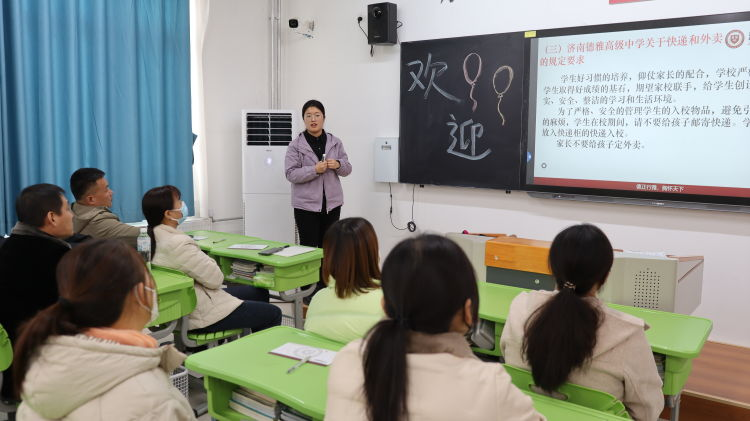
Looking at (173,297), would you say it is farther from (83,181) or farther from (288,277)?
(83,181)

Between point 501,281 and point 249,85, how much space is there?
3.88 meters

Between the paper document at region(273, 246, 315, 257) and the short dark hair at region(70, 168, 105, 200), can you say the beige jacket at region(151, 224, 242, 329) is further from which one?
the short dark hair at region(70, 168, 105, 200)

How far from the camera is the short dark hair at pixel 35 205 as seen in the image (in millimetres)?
2318

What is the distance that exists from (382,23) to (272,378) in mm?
4006

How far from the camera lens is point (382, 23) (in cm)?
509

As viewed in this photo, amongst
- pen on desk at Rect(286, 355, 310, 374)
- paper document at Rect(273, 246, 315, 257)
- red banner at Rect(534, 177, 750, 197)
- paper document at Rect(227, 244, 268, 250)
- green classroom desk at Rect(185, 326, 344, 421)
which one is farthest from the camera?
red banner at Rect(534, 177, 750, 197)

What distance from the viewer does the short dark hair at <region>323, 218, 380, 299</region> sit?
6.21 ft

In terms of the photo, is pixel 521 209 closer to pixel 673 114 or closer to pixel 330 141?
pixel 673 114

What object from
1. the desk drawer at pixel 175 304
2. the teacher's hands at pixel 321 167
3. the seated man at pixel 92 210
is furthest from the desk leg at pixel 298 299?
the teacher's hands at pixel 321 167

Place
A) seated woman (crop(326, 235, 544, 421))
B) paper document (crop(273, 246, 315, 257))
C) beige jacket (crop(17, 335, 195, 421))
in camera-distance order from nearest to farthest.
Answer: seated woman (crop(326, 235, 544, 421)) < beige jacket (crop(17, 335, 195, 421)) < paper document (crop(273, 246, 315, 257))

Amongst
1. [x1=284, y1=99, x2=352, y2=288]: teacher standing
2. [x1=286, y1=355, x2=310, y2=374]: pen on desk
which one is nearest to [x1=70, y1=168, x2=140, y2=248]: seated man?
[x1=284, y1=99, x2=352, y2=288]: teacher standing

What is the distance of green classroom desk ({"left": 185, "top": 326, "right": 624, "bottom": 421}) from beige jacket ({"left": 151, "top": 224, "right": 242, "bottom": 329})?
909 millimetres

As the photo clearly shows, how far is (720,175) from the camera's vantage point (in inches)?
148

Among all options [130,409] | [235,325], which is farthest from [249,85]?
[130,409]
